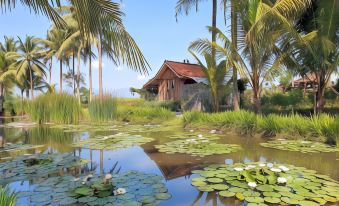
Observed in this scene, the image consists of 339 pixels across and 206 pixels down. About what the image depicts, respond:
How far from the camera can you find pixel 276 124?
8.55 metres

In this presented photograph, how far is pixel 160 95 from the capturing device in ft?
72.1

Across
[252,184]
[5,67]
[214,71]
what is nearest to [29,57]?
[5,67]

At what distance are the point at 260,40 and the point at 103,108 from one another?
26.6 feet

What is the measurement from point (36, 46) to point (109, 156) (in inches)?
1085

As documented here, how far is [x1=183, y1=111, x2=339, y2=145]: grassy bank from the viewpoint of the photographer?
7355mm

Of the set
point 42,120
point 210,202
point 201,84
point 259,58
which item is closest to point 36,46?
point 42,120

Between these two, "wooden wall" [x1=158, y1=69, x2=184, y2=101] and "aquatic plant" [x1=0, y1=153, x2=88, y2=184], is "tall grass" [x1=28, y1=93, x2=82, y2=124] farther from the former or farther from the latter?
"wooden wall" [x1=158, y1=69, x2=184, y2=101]

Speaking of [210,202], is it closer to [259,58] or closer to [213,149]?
[213,149]

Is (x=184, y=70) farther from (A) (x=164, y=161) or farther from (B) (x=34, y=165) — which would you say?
(B) (x=34, y=165)

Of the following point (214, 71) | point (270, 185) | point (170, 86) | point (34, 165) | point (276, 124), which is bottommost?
point (270, 185)

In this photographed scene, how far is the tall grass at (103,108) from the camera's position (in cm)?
1357

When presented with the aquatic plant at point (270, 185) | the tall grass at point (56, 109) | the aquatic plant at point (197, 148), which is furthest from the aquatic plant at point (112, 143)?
the tall grass at point (56, 109)

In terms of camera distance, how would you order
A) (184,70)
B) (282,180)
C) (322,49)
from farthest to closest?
(184,70), (322,49), (282,180)

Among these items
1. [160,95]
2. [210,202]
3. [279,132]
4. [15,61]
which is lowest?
[210,202]
